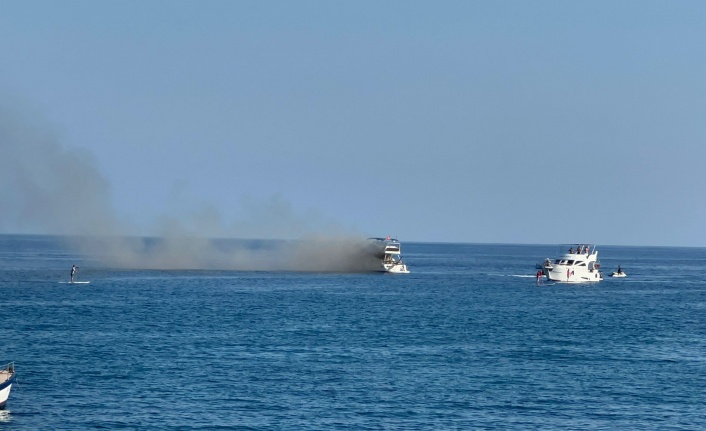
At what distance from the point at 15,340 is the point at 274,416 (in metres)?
37.3

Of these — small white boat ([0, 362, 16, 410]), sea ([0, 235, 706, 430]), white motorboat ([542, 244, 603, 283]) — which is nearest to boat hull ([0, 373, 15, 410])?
small white boat ([0, 362, 16, 410])

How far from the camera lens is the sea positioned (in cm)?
5788

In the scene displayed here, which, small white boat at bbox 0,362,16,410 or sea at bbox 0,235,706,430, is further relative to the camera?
sea at bbox 0,235,706,430

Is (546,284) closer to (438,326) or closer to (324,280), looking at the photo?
(324,280)

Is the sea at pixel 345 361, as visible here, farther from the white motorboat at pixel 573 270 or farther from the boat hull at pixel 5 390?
the white motorboat at pixel 573 270

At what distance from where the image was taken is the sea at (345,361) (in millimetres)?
57875

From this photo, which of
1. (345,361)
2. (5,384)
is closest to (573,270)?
(345,361)

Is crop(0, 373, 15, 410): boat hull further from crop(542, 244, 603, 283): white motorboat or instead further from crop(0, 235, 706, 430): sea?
crop(542, 244, 603, 283): white motorboat

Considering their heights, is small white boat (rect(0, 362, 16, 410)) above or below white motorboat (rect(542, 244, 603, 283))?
below

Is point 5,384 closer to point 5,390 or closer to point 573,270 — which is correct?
point 5,390

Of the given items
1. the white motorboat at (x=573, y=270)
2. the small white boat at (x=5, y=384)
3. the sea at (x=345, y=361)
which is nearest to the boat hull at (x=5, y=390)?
the small white boat at (x=5, y=384)

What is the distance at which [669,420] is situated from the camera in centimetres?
5803

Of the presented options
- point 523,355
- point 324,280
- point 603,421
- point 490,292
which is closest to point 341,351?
point 523,355

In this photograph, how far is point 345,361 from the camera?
76.6m
